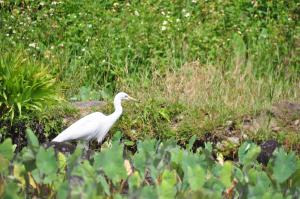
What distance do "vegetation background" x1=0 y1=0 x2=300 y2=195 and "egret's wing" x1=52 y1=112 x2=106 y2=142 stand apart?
510mm

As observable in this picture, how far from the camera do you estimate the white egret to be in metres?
8.76

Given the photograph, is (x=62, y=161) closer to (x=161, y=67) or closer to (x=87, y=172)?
(x=87, y=172)

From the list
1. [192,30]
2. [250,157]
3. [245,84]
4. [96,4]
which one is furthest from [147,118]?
[250,157]

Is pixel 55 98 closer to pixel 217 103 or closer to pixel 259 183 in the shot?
pixel 217 103

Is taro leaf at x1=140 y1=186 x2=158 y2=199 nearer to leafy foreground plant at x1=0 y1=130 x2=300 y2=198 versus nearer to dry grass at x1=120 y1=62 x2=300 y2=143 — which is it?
leafy foreground plant at x1=0 y1=130 x2=300 y2=198

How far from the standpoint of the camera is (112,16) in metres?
12.9

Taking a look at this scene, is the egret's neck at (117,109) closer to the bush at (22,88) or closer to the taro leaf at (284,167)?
the bush at (22,88)

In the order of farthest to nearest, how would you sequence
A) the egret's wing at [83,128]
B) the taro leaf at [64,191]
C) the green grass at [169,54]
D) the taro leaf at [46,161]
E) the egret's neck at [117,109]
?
1. the green grass at [169,54]
2. the egret's neck at [117,109]
3. the egret's wing at [83,128]
4. the taro leaf at [46,161]
5. the taro leaf at [64,191]

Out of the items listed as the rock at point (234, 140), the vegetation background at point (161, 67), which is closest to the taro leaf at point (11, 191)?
the vegetation background at point (161, 67)

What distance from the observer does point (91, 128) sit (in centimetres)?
880

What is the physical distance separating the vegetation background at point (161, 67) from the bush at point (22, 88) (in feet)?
0.03

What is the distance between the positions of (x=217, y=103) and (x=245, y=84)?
820 millimetres

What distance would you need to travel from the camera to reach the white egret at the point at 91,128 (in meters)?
8.76

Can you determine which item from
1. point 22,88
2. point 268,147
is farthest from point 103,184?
point 22,88
